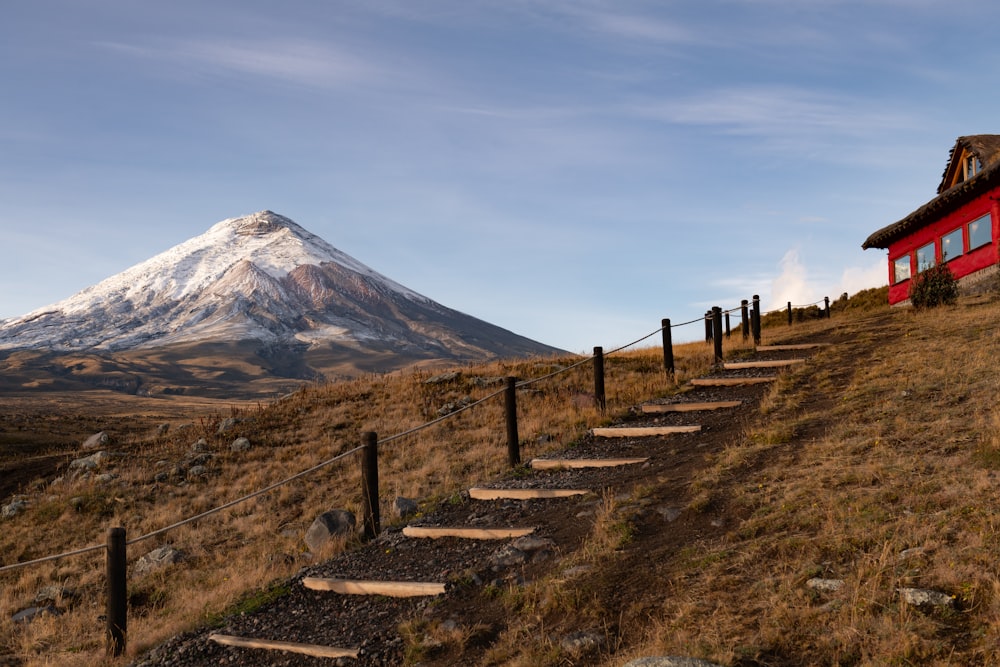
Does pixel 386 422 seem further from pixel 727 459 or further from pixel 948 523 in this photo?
pixel 948 523

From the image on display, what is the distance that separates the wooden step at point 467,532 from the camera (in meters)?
8.25

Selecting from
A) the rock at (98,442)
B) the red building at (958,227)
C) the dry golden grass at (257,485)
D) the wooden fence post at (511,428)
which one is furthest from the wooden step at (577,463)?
the red building at (958,227)

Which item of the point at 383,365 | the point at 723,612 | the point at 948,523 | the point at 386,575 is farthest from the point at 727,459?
the point at 383,365

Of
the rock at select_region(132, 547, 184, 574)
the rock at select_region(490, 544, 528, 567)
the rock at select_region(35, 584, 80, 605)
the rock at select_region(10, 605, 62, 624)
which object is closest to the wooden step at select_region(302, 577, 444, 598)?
the rock at select_region(490, 544, 528, 567)

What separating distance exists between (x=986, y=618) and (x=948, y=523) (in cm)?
127

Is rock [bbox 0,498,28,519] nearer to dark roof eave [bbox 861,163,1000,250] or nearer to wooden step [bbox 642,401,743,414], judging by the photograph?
wooden step [bbox 642,401,743,414]

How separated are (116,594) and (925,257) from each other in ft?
100.0

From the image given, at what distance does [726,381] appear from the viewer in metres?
14.3

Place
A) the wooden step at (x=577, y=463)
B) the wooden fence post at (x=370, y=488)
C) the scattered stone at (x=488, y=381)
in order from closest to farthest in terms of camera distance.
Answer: the wooden fence post at (x=370, y=488)
the wooden step at (x=577, y=463)
the scattered stone at (x=488, y=381)

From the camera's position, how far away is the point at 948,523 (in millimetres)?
5668

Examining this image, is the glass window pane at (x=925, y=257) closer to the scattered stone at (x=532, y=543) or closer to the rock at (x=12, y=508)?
the scattered stone at (x=532, y=543)

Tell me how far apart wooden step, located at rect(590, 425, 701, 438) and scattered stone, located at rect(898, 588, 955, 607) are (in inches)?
249

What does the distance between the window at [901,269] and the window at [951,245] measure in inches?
118

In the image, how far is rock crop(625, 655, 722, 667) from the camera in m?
4.50
